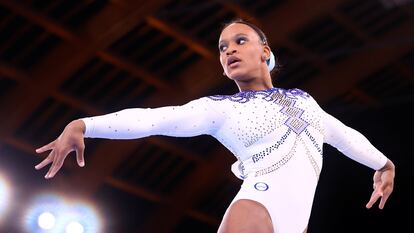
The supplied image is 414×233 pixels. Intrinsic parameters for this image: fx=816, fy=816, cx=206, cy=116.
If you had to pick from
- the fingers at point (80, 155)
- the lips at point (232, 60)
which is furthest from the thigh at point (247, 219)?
the lips at point (232, 60)

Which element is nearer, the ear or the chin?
the chin

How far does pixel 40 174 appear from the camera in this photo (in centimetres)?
1391

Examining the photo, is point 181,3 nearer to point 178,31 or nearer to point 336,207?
point 178,31

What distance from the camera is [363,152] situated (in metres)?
4.26

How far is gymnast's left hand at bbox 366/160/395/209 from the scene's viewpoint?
4.23 meters

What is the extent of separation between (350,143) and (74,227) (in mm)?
9505

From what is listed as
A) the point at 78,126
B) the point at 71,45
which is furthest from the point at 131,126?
the point at 71,45

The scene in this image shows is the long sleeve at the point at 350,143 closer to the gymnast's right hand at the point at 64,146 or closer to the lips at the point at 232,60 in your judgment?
the lips at the point at 232,60

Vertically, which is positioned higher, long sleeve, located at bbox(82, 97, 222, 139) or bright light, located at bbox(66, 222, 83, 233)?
bright light, located at bbox(66, 222, 83, 233)

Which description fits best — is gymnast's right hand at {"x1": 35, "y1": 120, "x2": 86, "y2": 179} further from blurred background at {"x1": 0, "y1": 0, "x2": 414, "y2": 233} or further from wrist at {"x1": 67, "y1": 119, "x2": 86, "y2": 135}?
blurred background at {"x1": 0, "y1": 0, "x2": 414, "y2": 233}

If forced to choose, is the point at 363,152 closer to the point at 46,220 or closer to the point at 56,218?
the point at 46,220

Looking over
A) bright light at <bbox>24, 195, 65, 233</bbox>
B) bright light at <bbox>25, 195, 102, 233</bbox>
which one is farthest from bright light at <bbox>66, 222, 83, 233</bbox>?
bright light at <bbox>24, 195, 65, 233</bbox>

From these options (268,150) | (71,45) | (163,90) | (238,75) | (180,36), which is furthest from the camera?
(163,90)

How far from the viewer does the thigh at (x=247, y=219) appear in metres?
3.48
